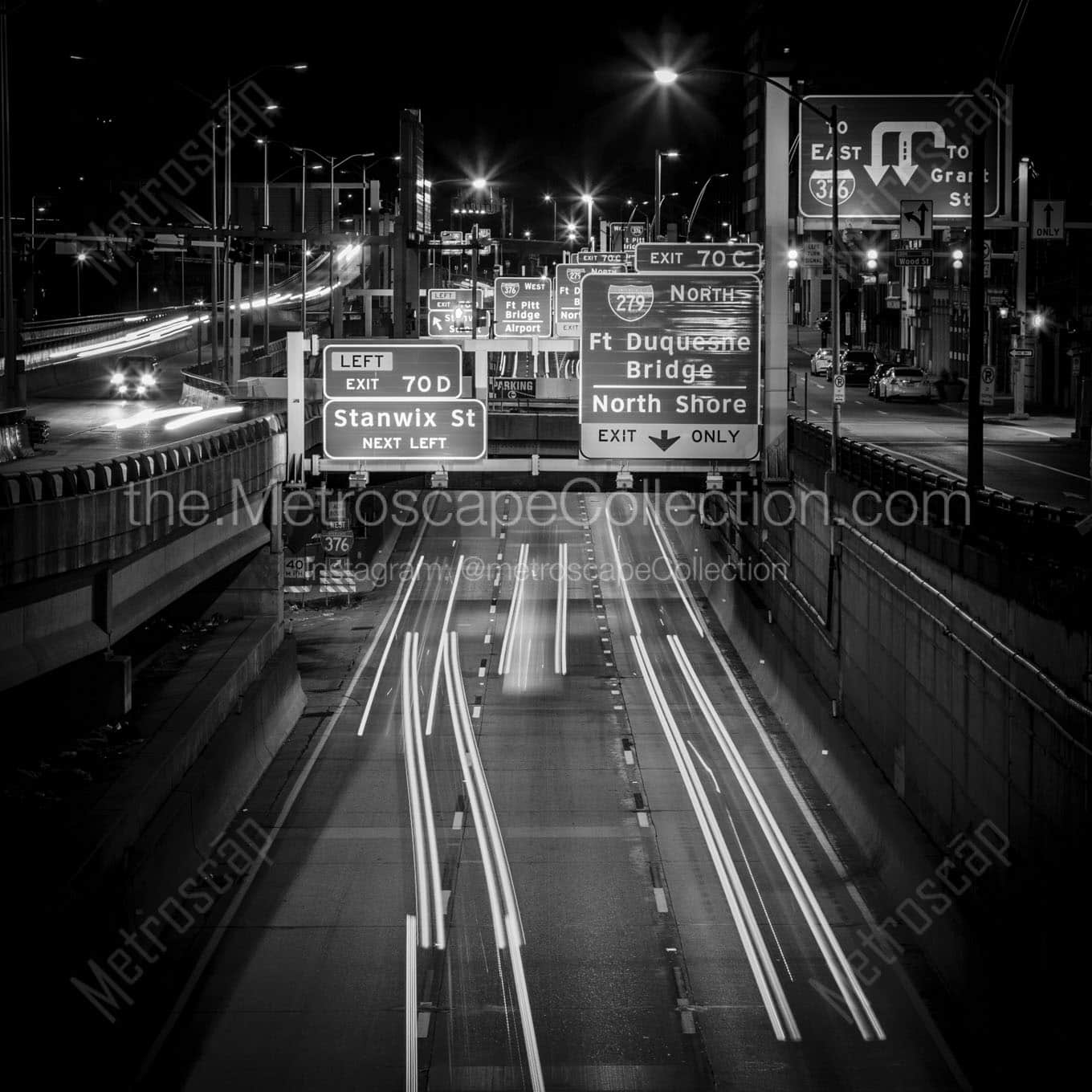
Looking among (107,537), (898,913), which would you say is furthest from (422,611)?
(898,913)

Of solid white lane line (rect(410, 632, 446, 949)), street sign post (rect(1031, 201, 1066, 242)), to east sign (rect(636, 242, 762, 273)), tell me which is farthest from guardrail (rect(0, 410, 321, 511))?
street sign post (rect(1031, 201, 1066, 242))

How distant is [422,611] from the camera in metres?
50.8

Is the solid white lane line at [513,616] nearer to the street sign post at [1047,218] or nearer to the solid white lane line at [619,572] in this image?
the solid white lane line at [619,572]

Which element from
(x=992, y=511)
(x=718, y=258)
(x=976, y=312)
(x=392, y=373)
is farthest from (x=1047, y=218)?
(x=992, y=511)

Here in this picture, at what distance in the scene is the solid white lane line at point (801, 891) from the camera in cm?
1803

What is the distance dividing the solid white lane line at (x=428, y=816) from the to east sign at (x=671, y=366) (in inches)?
252

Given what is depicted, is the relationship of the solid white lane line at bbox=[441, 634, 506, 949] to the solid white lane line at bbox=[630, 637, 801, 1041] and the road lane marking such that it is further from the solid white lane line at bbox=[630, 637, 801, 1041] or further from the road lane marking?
the solid white lane line at bbox=[630, 637, 801, 1041]

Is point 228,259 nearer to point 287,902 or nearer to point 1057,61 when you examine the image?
point 287,902

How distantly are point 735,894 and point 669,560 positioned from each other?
125 feet

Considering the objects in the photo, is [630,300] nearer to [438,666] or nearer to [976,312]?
[976,312]

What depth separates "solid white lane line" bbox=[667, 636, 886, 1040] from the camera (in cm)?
1803

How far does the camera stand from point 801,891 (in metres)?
22.8

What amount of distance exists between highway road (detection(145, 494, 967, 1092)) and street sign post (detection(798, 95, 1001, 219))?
10.4 m

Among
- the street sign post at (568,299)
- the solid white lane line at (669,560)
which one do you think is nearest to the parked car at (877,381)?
the solid white lane line at (669,560)
